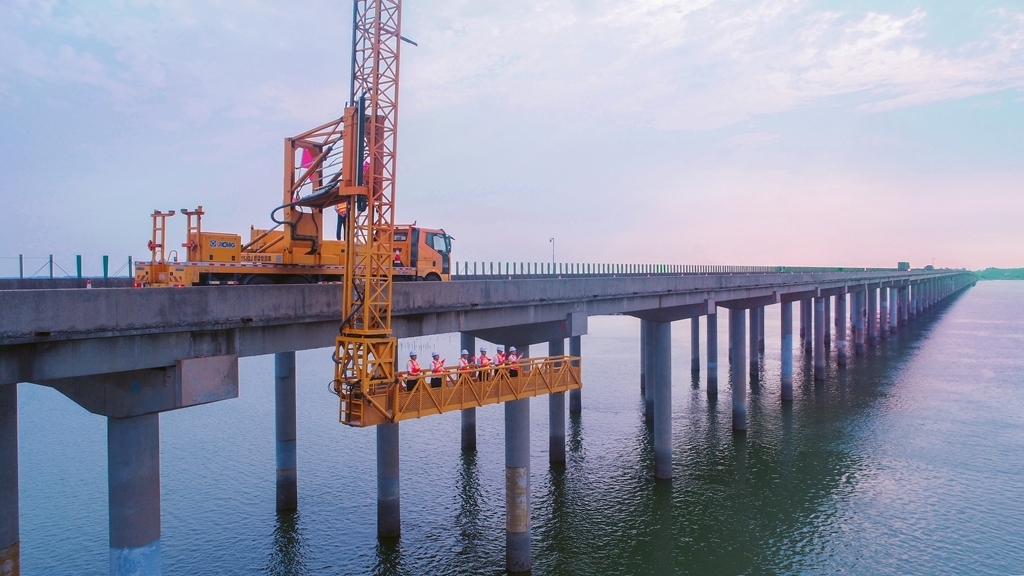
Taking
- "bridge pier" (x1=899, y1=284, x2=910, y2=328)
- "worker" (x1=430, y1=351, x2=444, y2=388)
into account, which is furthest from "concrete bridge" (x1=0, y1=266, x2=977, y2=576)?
"bridge pier" (x1=899, y1=284, x2=910, y2=328)

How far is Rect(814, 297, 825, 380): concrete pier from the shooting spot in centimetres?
5531

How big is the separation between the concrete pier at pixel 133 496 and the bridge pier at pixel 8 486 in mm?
2475

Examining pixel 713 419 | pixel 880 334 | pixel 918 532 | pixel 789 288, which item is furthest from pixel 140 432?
pixel 880 334

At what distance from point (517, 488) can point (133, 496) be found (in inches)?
421

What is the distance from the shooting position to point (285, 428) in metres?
24.6

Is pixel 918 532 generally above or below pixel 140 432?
below

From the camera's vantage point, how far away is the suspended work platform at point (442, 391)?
1673 cm

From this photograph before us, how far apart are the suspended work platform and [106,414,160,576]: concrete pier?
518 cm

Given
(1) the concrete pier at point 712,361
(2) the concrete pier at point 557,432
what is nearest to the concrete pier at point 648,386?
(1) the concrete pier at point 712,361

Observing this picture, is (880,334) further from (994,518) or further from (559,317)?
(559,317)

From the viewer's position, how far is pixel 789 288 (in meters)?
52.1

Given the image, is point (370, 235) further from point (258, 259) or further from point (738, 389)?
point (738, 389)

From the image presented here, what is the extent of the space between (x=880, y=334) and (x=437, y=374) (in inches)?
3558

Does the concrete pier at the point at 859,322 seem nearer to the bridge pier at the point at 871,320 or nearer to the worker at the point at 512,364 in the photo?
the bridge pier at the point at 871,320
